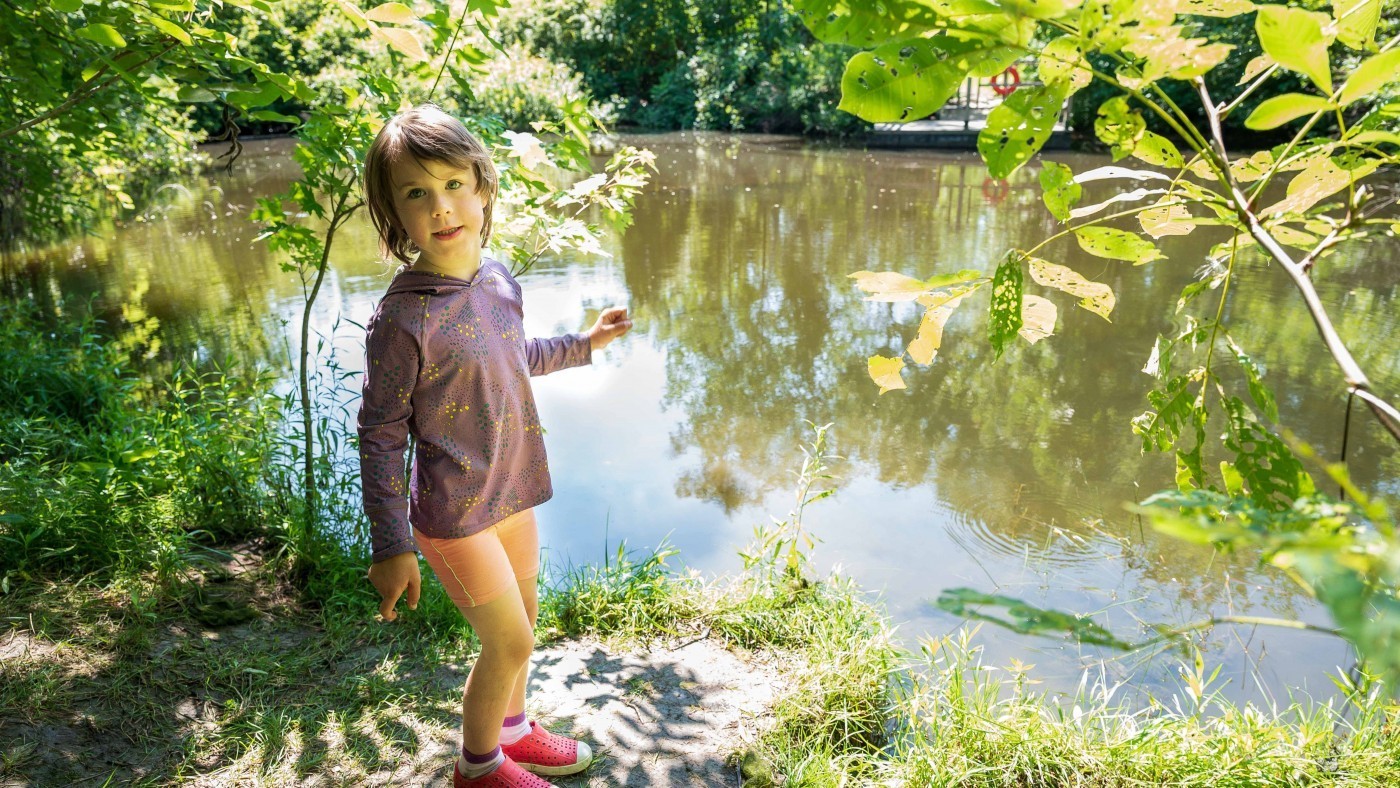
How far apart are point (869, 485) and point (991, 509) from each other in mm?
548

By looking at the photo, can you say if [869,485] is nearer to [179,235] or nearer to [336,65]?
[179,235]

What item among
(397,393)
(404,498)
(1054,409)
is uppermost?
(397,393)

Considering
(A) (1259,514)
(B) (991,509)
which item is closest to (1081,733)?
(B) (991,509)

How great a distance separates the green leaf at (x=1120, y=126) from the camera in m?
0.83

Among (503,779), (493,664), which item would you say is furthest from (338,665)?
(493,664)

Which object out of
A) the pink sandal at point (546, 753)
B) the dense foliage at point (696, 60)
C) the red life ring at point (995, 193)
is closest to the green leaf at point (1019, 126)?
the pink sandal at point (546, 753)

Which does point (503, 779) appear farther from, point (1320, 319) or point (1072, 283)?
point (1320, 319)

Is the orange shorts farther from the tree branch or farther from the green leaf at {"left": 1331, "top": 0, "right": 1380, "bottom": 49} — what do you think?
the green leaf at {"left": 1331, "top": 0, "right": 1380, "bottom": 49}

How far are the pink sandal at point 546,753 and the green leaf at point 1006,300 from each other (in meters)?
1.64

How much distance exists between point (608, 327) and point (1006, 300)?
122 cm

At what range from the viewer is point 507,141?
2.97m

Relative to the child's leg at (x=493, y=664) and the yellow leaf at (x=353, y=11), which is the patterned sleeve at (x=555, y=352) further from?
the yellow leaf at (x=353, y=11)

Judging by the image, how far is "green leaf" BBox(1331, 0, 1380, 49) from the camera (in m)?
0.79

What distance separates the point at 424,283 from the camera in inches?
68.9
